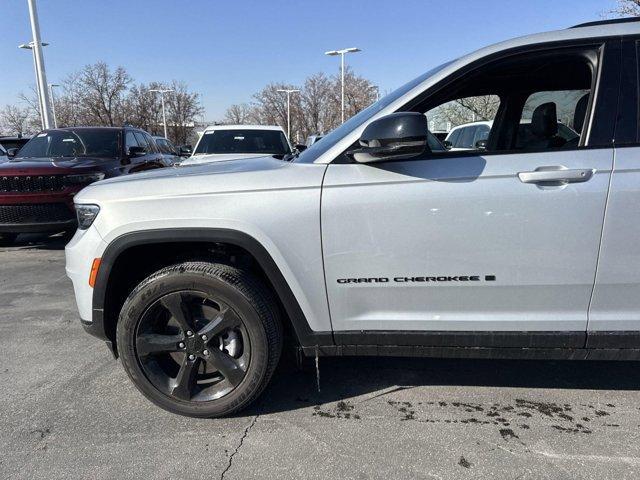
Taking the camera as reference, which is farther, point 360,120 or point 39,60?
point 39,60

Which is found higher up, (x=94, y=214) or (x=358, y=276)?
(x=94, y=214)

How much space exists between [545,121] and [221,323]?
91.1 inches

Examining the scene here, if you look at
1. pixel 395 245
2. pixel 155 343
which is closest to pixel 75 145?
pixel 155 343

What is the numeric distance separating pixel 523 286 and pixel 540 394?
0.96 m

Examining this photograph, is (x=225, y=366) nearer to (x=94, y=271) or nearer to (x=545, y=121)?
(x=94, y=271)

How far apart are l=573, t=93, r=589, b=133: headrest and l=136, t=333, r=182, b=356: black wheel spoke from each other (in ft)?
7.86

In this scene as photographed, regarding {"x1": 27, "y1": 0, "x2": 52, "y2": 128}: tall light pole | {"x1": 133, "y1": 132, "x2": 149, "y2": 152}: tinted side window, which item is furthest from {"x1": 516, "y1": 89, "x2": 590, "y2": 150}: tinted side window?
{"x1": 27, "y1": 0, "x2": 52, "y2": 128}: tall light pole

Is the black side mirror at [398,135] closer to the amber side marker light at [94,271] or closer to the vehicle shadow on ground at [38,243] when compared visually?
the amber side marker light at [94,271]

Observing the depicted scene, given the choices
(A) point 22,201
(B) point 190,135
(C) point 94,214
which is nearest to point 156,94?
(B) point 190,135

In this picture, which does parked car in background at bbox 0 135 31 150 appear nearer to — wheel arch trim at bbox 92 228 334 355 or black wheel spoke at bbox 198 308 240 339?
wheel arch trim at bbox 92 228 334 355

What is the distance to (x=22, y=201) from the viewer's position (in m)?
6.19

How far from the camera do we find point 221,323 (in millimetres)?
2383

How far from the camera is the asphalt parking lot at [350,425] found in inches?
84.6

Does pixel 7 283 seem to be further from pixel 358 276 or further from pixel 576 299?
pixel 576 299
